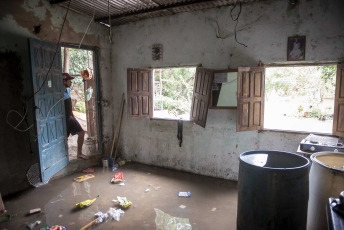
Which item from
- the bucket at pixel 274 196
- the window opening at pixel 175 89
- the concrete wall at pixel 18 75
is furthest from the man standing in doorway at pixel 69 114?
the window opening at pixel 175 89

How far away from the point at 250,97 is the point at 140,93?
227 cm

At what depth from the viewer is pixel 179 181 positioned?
13.5 feet

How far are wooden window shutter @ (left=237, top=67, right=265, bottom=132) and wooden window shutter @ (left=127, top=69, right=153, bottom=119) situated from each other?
195 cm

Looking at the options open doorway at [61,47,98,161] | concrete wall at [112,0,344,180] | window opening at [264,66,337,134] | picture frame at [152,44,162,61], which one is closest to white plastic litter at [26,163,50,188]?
open doorway at [61,47,98,161]

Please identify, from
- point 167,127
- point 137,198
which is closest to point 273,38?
Answer: point 167,127

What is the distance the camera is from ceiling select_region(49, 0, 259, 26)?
3.80 meters

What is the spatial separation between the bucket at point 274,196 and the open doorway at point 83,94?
12.9 ft

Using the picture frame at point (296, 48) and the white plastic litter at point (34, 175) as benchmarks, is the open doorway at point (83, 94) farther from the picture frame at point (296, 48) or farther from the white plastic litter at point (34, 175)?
the picture frame at point (296, 48)

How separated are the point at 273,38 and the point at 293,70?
302 inches

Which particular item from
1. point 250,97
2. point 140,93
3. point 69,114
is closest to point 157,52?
point 140,93

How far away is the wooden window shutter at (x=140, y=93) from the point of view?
465 cm

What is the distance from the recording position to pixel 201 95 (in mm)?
4059

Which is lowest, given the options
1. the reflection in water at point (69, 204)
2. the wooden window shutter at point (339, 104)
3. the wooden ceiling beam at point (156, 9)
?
the reflection in water at point (69, 204)

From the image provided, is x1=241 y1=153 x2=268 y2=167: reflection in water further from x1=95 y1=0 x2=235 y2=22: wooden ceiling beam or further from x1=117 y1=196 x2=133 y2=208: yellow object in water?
x1=95 y1=0 x2=235 y2=22: wooden ceiling beam
